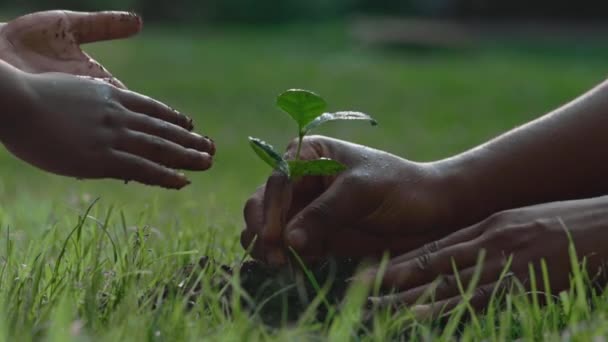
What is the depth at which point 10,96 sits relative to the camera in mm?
2170

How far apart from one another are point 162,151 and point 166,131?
0.05 metres

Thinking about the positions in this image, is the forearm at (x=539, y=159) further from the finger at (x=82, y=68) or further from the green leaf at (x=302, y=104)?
the finger at (x=82, y=68)

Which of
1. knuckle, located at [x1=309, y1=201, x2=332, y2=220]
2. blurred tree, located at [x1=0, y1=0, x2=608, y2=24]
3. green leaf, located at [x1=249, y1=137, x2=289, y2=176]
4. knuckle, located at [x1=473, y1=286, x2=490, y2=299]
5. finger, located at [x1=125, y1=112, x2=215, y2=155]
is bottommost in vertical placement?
knuckle, located at [x1=473, y1=286, x2=490, y2=299]

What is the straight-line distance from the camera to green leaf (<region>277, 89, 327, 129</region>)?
2457mm

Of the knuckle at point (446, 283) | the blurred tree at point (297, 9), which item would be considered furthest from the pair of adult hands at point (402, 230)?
the blurred tree at point (297, 9)

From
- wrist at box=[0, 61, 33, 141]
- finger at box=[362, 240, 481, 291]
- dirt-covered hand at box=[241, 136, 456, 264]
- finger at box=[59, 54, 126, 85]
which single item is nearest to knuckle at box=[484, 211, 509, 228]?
finger at box=[362, 240, 481, 291]

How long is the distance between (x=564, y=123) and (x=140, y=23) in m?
1.21

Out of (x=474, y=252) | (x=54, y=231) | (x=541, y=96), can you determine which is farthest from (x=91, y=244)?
(x=541, y=96)

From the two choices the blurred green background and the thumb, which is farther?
the blurred green background

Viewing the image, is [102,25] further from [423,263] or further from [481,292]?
[481,292]

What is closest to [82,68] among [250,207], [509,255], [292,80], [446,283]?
[250,207]

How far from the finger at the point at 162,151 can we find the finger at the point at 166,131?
19 mm

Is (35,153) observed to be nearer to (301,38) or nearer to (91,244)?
(91,244)

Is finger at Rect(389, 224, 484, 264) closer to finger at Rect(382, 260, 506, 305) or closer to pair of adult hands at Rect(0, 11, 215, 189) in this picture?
finger at Rect(382, 260, 506, 305)
